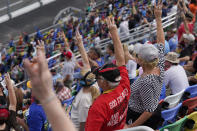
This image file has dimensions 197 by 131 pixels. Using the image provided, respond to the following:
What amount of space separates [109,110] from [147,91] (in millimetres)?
541

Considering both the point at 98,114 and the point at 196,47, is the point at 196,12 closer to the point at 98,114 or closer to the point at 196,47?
the point at 196,47

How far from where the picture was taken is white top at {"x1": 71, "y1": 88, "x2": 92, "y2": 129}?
8.79 ft

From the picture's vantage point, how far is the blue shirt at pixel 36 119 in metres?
2.92

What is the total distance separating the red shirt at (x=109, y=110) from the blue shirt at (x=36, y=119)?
1.03m

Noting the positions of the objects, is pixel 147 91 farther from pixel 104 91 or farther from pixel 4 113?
pixel 4 113

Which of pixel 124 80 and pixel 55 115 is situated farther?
pixel 124 80

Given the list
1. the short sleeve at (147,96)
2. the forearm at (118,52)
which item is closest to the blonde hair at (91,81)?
the forearm at (118,52)

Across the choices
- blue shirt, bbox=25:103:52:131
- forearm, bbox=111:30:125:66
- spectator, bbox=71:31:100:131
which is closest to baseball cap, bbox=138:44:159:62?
forearm, bbox=111:30:125:66

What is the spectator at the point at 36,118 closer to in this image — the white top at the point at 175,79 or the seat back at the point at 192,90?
the white top at the point at 175,79

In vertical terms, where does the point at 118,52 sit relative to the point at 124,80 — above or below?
above

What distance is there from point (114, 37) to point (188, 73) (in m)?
2.81

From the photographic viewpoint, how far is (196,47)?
6035 millimetres

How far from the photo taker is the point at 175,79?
12.0 ft

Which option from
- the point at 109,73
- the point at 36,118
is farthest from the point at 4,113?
the point at 109,73
